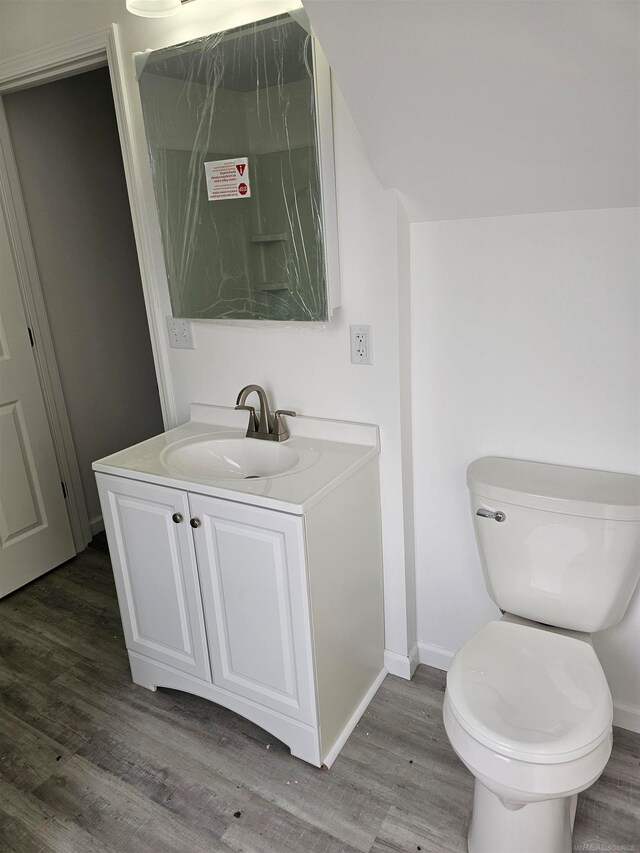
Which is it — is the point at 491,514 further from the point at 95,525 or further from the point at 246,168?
the point at 95,525

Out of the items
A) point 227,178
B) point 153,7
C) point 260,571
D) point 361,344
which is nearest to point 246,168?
point 227,178

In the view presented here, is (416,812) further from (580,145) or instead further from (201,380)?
(580,145)

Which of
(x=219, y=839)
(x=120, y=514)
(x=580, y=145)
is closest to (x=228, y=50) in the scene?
(x=580, y=145)

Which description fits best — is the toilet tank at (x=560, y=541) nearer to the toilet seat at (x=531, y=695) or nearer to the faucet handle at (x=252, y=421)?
the toilet seat at (x=531, y=695)

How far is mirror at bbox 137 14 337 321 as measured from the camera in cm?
163

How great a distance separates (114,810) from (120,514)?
0.79 metres

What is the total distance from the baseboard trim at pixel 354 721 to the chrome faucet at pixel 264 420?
0.86 meters

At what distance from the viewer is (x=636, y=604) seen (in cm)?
167

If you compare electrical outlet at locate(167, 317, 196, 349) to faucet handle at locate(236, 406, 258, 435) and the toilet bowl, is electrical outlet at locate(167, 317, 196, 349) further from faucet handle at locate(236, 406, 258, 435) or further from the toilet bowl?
the toilet bowl

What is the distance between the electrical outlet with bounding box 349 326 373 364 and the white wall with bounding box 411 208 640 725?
14cm

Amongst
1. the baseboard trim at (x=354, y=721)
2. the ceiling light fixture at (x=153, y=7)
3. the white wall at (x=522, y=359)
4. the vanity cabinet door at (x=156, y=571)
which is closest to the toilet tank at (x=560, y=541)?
the white wall at (x=522, y=359)

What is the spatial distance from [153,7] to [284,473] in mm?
1316

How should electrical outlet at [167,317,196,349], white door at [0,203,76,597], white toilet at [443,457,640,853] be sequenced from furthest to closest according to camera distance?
white door at [0,203,76,597] → electrical outlet at [167,317,196,349] → white toilet at [443,457,640,853]

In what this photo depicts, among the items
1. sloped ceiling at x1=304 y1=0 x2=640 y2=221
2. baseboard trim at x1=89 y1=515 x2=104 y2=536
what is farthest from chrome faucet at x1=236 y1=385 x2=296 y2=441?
baseboard trim at x1=89 y1=515 x2=104 y2=536
